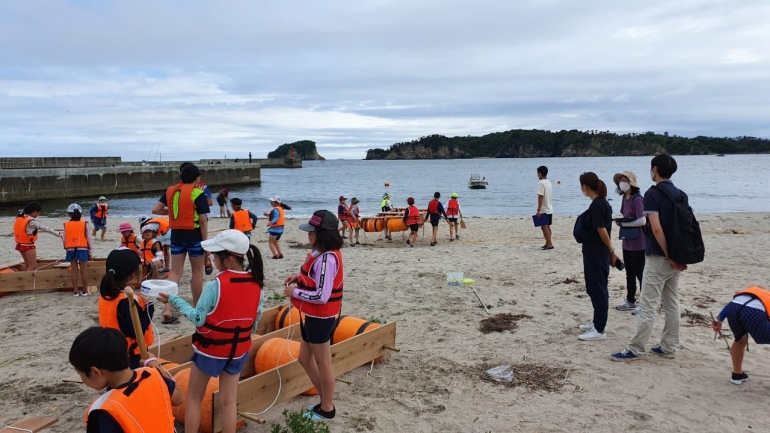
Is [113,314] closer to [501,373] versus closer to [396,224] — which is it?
[501,373]

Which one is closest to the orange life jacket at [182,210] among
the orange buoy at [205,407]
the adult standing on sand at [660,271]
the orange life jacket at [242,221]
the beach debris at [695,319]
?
the orange buoy at [205,407]

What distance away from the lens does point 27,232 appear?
944cm

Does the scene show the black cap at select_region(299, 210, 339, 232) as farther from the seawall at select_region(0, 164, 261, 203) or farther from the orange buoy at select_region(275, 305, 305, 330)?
the seawall at select_region(0, 164, 261, 203)

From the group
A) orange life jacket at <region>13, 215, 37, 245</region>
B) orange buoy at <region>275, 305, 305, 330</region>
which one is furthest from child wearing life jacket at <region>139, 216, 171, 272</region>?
orange buoy at <region>275, 305, 305, 330</region>

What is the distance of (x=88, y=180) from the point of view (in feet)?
145

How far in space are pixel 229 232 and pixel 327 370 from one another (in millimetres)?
1545

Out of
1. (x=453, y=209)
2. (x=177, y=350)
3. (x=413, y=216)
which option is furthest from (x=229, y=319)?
(x=453, y=209)

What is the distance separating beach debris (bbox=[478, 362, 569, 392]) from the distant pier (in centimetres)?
4124

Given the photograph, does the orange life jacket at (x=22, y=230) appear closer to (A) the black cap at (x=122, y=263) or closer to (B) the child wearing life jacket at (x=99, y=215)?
(A) the black cap at (x=122, y=263)

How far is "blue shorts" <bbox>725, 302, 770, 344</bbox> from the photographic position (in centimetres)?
477

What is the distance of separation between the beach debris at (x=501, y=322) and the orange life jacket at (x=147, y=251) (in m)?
5.86

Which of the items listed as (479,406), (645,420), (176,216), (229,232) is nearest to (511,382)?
(479,406)

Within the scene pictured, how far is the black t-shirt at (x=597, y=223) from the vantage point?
20.4 ft

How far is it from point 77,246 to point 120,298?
574 centimetres
